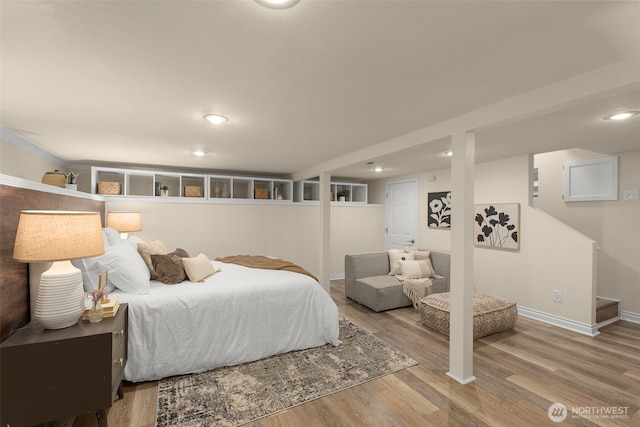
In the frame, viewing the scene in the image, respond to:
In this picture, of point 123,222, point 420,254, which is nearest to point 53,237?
point 123,222

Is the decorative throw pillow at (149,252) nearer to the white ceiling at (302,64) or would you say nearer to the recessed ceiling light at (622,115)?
the white ceiling at (302,64)

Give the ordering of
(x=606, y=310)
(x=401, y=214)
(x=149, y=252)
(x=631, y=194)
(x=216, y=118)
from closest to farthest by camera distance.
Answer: (x=216, y=118) < (x=149, y=252) < (x=606, y=310) < (x=631, y=194) < (x=401, y=214)

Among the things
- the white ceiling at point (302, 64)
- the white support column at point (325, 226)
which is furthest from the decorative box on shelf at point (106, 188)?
the white support column at point (325, 226)

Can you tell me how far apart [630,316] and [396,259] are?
10.2 feet

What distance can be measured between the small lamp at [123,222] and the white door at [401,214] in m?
4.93

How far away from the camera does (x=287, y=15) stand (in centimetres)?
130

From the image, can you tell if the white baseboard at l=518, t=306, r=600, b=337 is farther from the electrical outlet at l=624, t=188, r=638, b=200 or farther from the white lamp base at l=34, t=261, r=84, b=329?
the white lamp base at l=34, t=261, r=84, b=329

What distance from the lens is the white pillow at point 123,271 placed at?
8.30ft

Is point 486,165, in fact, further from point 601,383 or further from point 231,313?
point 231,313

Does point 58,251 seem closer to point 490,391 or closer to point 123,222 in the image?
point 123,222

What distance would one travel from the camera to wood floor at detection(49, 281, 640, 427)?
6.81ft

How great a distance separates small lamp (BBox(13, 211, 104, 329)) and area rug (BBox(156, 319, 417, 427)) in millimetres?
989

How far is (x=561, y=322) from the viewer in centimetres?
381

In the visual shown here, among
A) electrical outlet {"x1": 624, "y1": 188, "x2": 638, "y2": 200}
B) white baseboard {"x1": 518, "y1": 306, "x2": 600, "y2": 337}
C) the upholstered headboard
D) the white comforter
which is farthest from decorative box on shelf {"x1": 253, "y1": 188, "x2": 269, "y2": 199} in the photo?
electrical outlet {"x1": 624, "y1": 188, "x2": 638, "y2": 200}
